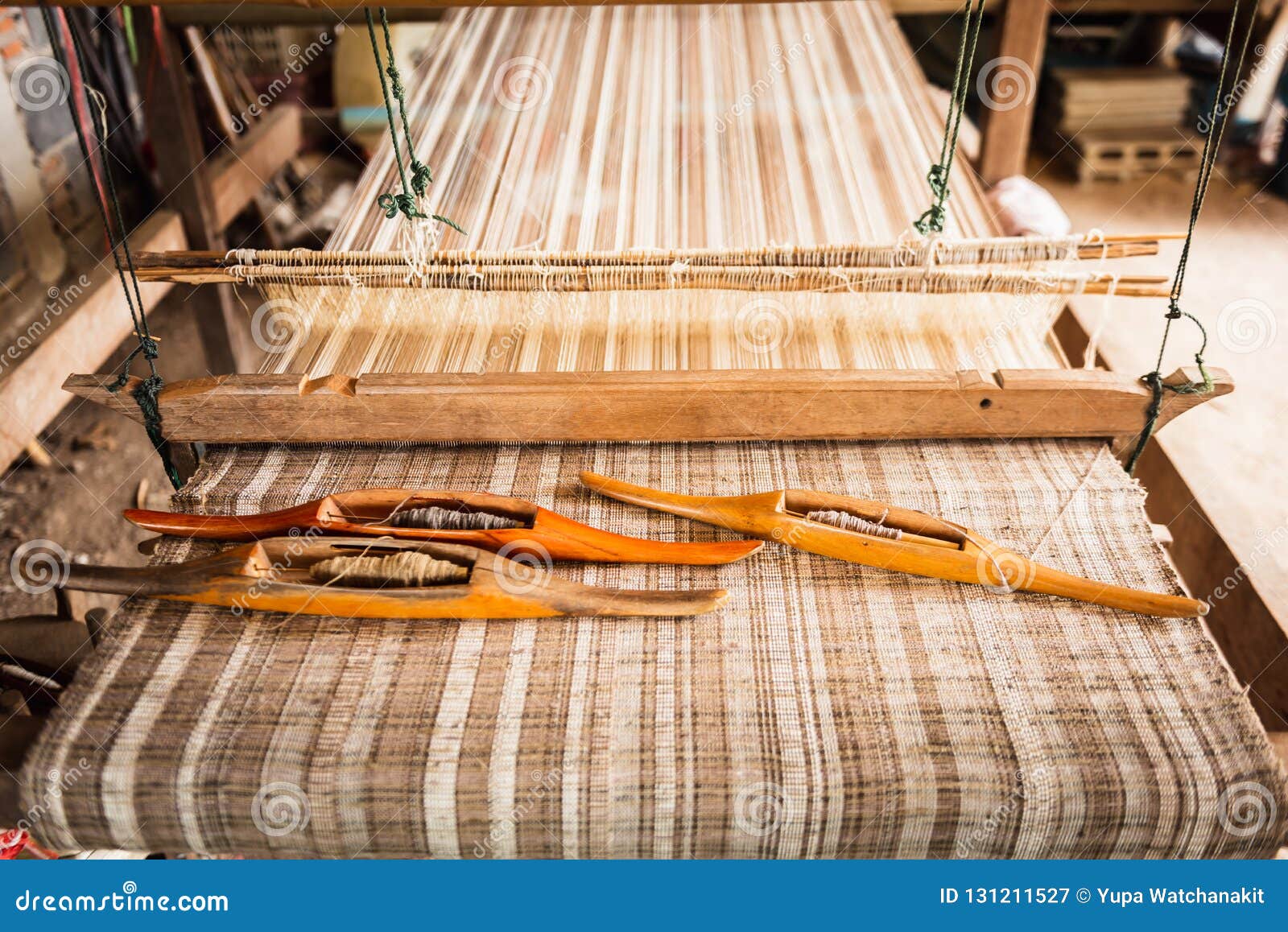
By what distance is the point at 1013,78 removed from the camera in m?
2.91

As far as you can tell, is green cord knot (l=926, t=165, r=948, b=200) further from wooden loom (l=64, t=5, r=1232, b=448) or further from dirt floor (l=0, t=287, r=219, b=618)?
dirt floor (l=0, t=287, r=219, b=618)

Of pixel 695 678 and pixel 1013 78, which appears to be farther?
pixel 1013 78

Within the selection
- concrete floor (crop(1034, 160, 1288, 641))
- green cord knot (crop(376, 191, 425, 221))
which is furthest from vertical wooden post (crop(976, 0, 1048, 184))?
green cord knot (crop(376, 191, 425, 221))

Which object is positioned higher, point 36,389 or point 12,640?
point 36,389

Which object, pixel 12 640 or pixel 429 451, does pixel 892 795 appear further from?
pixel 12 640

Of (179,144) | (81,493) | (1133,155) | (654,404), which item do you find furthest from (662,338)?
(1133,155)

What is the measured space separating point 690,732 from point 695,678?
9 centimetres

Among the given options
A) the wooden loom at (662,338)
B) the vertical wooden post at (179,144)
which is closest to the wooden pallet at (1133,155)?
the wooden loom at (662,338)

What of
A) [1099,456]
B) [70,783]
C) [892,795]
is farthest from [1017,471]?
[70,783]

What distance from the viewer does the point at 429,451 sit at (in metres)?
1.67

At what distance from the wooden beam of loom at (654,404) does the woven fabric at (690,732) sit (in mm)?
290

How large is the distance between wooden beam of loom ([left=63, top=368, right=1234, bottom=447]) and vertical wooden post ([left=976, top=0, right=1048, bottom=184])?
165cm

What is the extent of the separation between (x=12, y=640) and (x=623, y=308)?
124 cm

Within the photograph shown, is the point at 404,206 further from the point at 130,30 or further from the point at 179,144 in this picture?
the point at 130,30
